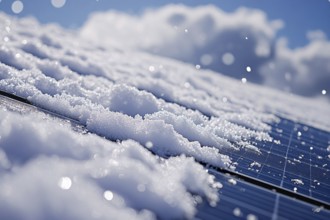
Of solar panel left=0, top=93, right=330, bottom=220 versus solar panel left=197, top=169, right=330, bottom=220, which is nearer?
solar panel left=197, top=169, right=330, bottom=220

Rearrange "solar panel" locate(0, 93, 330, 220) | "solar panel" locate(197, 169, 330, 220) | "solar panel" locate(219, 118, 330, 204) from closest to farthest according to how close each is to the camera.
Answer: "solar panel" locate(197, 169, 330, 220)
"solar panel" locate(0, 93, 330, 220)
"solar panel" locate(219, 118, 330, 204)

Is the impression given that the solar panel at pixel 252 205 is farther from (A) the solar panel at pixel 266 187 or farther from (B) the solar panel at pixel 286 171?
(B) the solar panel at pixel 286 171

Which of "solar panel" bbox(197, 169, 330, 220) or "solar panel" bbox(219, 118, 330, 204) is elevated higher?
"solar panel" bbox(219, 118, 330, 204)

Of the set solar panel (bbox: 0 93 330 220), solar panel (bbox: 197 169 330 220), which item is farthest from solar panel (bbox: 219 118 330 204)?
solar panel (bbox: 197 169 330 220)

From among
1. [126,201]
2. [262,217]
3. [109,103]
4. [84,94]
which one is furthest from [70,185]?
[84,94]

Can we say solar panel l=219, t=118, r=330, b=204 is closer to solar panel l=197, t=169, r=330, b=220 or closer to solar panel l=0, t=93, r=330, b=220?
solar panel l=0, t=93, r=330, b=220

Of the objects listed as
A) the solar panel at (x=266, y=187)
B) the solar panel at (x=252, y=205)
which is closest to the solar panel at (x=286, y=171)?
the solar panel at (x=266, y=187)

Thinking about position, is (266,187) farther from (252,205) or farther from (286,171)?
(286,171)

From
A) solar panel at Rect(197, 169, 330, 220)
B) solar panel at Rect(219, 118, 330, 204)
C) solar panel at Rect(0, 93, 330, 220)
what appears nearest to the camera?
solar panel at Rect(197, 169, 330, 220)

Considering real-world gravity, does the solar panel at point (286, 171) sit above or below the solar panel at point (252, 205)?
above
